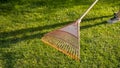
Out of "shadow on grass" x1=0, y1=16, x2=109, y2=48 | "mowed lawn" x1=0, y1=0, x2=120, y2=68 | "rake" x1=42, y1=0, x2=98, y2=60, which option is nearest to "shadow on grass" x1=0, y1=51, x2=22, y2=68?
"mowed lawn" x1=0, y1=0, x2=120, y2=68

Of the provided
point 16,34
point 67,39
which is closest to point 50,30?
point 16,34

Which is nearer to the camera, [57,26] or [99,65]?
[99,65]

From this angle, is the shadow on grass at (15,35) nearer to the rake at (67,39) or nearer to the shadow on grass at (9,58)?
the shadow on grass at (9,58)

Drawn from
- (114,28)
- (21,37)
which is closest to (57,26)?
(21,37)

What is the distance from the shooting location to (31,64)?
5.31 meters

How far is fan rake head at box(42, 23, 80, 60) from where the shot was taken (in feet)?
15.7

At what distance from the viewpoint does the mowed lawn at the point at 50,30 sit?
17.9ft

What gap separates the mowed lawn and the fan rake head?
0.63 m

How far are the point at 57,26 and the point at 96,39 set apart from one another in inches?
35.5

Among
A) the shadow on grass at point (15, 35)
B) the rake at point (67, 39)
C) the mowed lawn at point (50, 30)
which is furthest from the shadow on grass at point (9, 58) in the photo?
the rake at point (67, 39)

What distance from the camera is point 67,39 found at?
15.9 ft

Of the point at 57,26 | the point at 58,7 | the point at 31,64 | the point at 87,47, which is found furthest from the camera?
the point at 58,7

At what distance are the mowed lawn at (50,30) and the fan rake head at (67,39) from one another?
2.06ft

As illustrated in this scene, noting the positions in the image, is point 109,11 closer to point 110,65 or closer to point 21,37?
point 110,65
